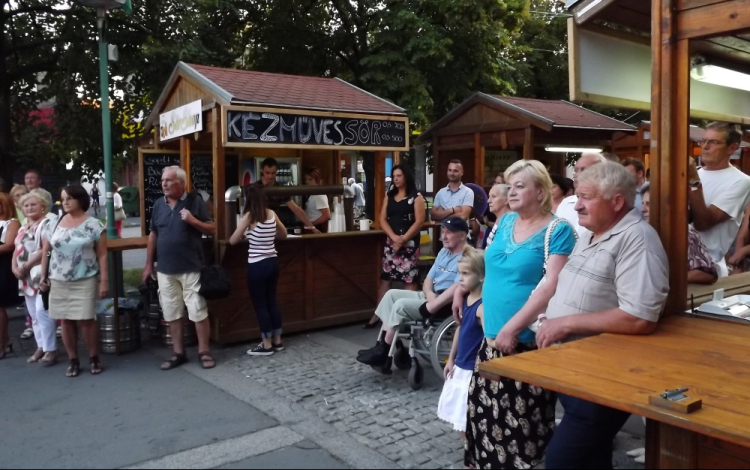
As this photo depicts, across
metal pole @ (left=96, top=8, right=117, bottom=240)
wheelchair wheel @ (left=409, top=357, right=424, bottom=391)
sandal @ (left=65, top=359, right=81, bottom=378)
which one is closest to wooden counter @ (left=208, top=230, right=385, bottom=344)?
sandal @ (left=65, top=359, right=81, bottom=378)

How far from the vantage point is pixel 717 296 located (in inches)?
126

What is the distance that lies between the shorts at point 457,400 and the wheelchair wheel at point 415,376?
1275 mm

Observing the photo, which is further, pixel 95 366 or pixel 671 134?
pixel 95 366

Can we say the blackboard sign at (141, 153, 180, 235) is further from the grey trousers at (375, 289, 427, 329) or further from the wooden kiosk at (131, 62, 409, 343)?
the grey trousers at (375, 289, 427, 329)

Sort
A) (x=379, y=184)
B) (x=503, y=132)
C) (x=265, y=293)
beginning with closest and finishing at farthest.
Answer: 1. (x=265, y=293)
2. (x=379, y=184)
3. (x=503, y=132)

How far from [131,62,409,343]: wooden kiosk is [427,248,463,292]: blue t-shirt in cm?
221

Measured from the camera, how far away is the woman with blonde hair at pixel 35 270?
6137 millimetres

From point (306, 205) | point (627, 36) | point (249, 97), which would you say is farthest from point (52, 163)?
point (627, 36)

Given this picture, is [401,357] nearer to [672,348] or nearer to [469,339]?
[469,339]

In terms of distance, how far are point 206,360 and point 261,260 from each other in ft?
3.45

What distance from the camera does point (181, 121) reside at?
280 inches

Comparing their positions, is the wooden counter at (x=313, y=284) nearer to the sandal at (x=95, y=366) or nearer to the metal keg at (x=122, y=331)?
the metal keg at (x=122, y=331)

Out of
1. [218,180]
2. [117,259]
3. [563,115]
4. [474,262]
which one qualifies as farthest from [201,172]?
[563,115]

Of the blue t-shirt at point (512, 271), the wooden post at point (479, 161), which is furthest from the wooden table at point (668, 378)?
the wooden post at point (479, 161)
